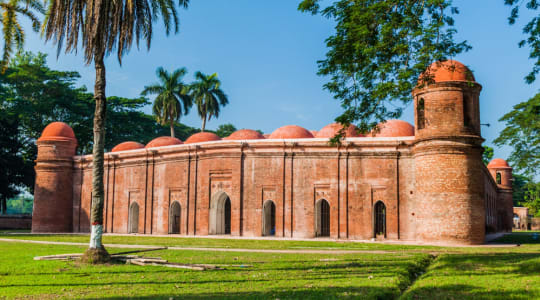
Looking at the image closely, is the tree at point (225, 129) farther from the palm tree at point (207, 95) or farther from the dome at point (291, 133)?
the dome at point (291, 133)

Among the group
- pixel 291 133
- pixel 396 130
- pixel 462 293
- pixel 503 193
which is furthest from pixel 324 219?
pixel 503 193

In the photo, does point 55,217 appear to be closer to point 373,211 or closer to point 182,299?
point 373,211

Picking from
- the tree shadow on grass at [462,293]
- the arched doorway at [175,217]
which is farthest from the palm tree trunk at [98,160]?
the arched doorway at [175,217]

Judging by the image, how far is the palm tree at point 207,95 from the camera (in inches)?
2025

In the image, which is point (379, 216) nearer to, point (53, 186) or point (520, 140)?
point (520, 140)

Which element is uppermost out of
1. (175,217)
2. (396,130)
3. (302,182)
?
(396,130)

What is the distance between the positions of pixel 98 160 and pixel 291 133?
1777 centimetres

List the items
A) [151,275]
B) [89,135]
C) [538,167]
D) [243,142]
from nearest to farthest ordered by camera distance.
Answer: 1. [151,275]
2. [538,167]
3. [243,142]
4. [89,135]

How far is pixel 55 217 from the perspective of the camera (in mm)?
36094

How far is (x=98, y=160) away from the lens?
13.9m

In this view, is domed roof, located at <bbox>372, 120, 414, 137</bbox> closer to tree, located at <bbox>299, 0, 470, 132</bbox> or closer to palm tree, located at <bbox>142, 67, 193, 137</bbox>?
tree, located at <bbox>299, 0, 470, 132</bbox>

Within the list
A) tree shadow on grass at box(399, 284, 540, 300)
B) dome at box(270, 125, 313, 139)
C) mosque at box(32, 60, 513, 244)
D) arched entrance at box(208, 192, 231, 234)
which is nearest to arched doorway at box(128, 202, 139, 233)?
mosque at box(32, 60, 513, 244)

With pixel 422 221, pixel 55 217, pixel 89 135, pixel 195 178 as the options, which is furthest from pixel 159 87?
pixel 422 221

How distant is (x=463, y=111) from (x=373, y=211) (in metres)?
7.20
